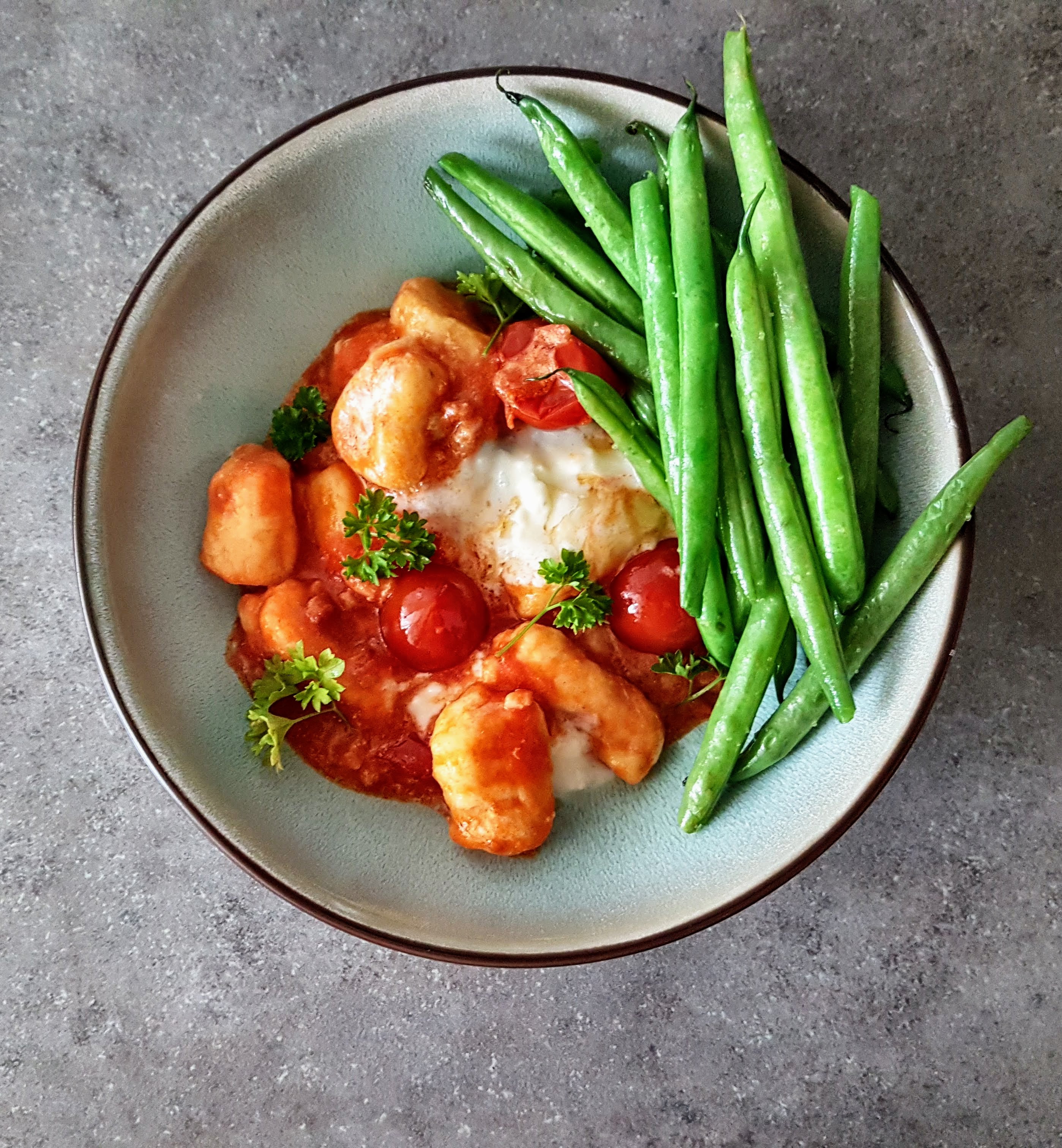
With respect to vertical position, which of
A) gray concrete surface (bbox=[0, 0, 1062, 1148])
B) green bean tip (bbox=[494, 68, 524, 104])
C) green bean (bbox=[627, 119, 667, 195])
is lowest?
gray concrete surface (bbox=[0, 0, 1062, 1148])

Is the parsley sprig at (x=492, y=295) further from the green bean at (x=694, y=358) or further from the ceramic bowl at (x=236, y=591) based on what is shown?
the green bean at (x=694, y=358)

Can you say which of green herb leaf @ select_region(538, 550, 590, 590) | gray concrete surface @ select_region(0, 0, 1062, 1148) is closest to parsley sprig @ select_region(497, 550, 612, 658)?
green herb leaf @ select_region(538, 550, 590, 590)

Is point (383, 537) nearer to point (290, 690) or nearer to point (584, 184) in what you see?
point (290, 690)

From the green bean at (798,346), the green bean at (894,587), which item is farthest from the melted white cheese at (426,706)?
the green bean at (798,346)

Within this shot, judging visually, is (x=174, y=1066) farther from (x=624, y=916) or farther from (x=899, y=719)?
(x=899, y=719)

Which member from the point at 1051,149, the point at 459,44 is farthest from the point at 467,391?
the point at 1051,149

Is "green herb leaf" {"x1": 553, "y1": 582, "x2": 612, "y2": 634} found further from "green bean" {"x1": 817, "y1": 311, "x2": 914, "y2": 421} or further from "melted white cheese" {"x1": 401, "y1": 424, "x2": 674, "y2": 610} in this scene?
"green bean" {"x1": 817, "y1": 311, "x2": 914, "y2": 421}

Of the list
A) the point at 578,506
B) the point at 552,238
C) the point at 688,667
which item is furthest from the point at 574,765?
the point at 552,238
